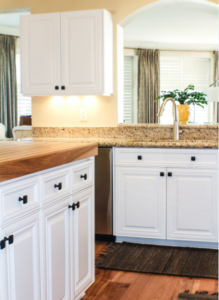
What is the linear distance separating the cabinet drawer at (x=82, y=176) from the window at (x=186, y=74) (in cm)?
540

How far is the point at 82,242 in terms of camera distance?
1802 mm

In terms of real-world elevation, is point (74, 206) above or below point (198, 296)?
above

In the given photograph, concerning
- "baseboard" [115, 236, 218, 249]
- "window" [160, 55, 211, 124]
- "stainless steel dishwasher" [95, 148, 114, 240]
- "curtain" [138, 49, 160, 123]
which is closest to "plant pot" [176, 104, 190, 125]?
"stainless steel dishwasher" [95, 148, 114, 240]

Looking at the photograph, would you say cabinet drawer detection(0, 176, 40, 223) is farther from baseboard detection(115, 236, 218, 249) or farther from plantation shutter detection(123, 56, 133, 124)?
plantation shutter detection(123, 56, 133, 124)

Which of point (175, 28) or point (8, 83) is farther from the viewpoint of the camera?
point (175, 28)

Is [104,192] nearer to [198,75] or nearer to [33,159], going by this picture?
[33,159]

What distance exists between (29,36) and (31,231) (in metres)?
2.32

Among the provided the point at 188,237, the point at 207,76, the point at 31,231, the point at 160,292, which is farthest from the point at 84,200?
the point at 207,76

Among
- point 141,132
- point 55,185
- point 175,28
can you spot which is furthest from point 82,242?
point 175,28

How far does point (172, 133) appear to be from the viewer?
3.28 meters

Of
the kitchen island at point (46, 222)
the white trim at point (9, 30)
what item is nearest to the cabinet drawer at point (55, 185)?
the kitchen island at point (46, 222)

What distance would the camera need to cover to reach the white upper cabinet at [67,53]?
9.89 ft

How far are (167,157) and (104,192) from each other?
0.62 metres

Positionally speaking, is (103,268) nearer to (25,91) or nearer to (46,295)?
(46,295)
